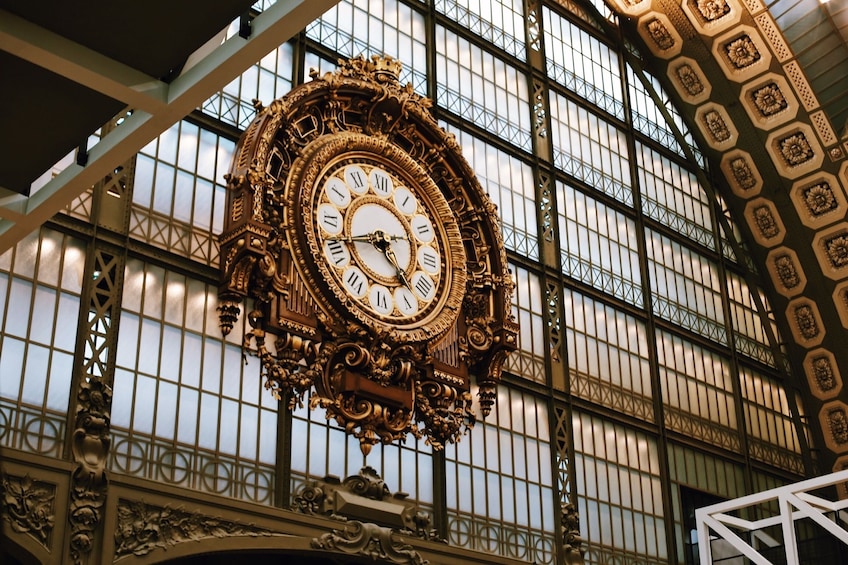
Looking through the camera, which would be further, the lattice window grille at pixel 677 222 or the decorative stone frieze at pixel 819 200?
the decorative stone frieze at pixel 819 200

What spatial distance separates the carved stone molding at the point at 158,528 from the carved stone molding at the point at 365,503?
1.84 m

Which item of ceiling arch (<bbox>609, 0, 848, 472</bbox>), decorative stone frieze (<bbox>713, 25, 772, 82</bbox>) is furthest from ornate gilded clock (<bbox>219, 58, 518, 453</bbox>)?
decorative stone frieze (<bbox>713, 25, 772, 82</bbox>)

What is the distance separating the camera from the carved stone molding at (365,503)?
19391 mm

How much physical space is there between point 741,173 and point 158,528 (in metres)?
23.3

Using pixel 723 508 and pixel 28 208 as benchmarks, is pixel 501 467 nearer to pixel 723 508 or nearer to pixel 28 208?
pixel 723 508

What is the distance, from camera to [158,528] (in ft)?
55.7

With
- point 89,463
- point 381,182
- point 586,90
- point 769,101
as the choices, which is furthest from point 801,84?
point 89,463

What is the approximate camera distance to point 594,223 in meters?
29.1

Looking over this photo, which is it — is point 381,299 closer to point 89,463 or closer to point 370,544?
point 370,544

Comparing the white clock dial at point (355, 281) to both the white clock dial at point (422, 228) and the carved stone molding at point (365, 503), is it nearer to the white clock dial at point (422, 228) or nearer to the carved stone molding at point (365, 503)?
the white clock dial at point (422, 228)

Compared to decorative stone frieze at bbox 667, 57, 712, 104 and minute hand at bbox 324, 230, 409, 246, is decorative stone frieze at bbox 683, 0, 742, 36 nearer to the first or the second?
decorative stone frieze at bbox 667, 57, 712, 104

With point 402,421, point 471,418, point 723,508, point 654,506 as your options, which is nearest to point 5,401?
point 402,421

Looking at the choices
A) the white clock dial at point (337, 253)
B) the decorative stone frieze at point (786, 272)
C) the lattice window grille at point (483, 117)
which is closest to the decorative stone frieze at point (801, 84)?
the decorative stone frieze at point (786, 272)

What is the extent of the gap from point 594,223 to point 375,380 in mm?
10116
